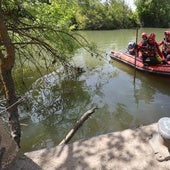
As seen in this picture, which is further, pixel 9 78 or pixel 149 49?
pixel 149 49

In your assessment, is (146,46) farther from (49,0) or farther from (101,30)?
(101,30)

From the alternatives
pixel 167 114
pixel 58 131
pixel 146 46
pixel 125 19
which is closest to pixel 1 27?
pixel 58 131

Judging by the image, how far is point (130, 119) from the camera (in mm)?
6742

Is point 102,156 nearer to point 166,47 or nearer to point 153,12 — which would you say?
point 166,47

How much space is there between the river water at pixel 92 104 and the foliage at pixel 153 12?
802 inches

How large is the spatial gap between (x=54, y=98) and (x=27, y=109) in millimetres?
1271

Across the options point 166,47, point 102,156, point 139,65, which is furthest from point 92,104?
point 102,156

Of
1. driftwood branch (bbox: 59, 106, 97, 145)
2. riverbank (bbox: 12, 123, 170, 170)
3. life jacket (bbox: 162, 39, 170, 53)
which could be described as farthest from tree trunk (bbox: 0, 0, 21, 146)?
life jacket (bbox: 162, 39, 170, 53)

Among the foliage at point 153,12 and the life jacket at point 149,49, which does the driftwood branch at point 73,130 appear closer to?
the life jacket at point 149,49

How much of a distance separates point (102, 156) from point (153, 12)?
29408 mm

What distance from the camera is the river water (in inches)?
247

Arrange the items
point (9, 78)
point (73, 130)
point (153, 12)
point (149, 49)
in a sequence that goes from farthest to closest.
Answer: point (153, 12) → point (149, 49) → point (9, 78) → point (73, 130)

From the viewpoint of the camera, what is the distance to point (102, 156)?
288 cm

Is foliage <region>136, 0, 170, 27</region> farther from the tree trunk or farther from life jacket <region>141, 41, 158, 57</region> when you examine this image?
the tree trunk
